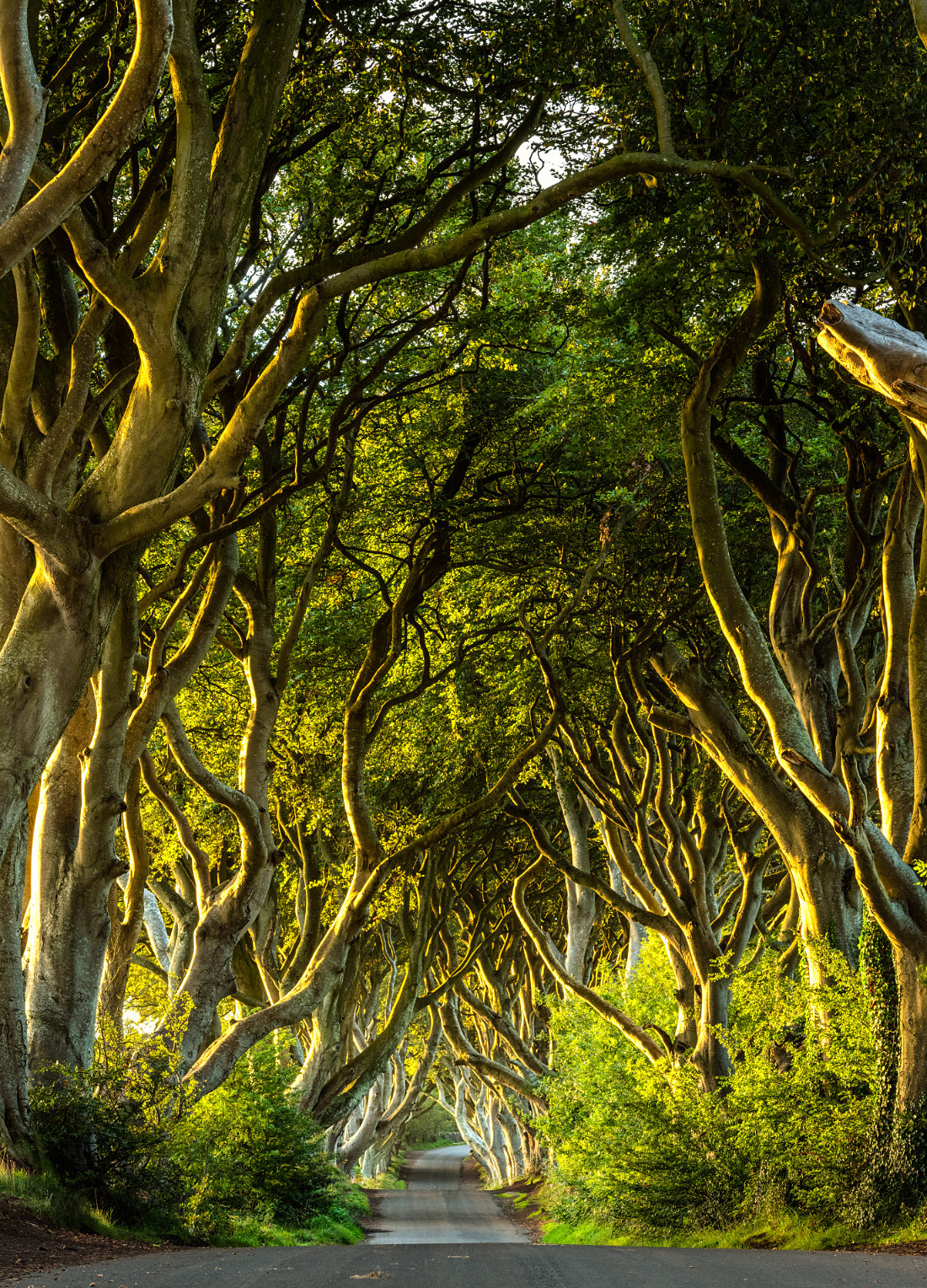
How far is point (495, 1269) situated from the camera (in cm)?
723

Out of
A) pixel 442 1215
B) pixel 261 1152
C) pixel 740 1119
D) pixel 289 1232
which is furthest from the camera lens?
pixel 442 1215

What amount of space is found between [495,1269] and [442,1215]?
23.2m

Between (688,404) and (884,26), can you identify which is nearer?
(884,26)

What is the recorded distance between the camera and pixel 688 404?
1052 centimetres

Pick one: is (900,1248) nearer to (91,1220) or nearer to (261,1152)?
(91,1220)

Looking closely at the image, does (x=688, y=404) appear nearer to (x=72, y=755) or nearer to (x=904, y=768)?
(x=904, y=768)

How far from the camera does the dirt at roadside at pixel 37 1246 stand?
19.4ft

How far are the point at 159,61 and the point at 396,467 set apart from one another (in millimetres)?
8319

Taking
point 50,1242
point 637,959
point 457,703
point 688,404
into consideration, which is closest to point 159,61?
point 688,404

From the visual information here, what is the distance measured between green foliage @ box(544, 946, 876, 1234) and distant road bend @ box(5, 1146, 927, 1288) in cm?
115

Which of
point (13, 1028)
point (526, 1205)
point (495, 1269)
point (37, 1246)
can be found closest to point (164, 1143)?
point (13, 1028)

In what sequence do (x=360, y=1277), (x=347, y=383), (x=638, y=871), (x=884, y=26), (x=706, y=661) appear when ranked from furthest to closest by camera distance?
1. (x=638, y=871)
2. (x=706, y=661)
3. (x=347, y=383)
4. (x=884, y=26)
5. (x=360, y=1277)

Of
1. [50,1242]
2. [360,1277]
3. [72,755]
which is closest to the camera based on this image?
[360,1277]

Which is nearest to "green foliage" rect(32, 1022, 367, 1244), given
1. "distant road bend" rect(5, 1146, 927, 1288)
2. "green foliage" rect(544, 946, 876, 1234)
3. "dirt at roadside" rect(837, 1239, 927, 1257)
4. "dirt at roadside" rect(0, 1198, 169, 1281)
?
"dirt at roadside" rect(0, 1198, 169, 1281)
